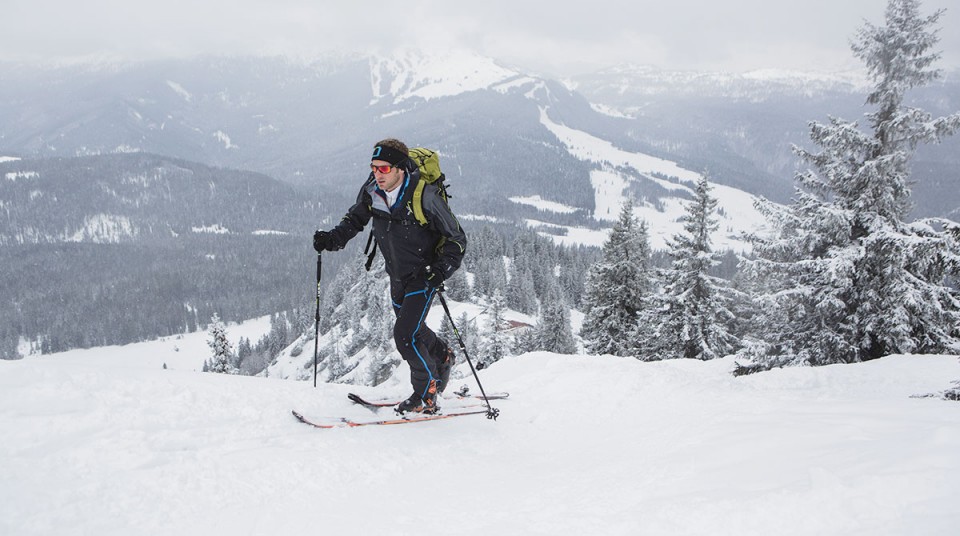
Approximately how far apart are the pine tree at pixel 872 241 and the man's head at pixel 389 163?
10709 millimetres

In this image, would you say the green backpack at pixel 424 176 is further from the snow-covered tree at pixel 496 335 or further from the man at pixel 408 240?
the snow-covered tree at pixel 496 335

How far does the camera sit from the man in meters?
5.35

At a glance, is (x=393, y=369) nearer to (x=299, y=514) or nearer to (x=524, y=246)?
(x=299, y=514)

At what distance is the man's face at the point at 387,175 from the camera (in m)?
5.27

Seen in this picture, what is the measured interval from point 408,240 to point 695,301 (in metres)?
20.3

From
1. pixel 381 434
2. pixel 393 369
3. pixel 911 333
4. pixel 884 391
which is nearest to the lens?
pixel 381 434

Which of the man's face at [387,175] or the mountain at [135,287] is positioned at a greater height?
the man's face at [387,175]

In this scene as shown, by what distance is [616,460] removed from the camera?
15.8 feet

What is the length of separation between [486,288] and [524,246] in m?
27.3

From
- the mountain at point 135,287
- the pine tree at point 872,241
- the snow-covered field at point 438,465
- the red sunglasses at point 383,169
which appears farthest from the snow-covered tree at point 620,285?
the mountain at point 135,287

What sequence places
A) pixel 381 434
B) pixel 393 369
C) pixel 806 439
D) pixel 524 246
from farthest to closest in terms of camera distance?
1. pixel 524 246
2. pixel 393 369
3. pixel 381 434
4. pixel 806 439

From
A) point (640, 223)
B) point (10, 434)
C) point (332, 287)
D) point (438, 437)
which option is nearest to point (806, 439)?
point (438, 437)

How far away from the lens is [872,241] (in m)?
11.6

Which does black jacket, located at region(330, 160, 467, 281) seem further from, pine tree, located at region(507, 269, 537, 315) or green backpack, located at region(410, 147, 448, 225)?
pine tree, located at region(507, 269, 537, 315)
